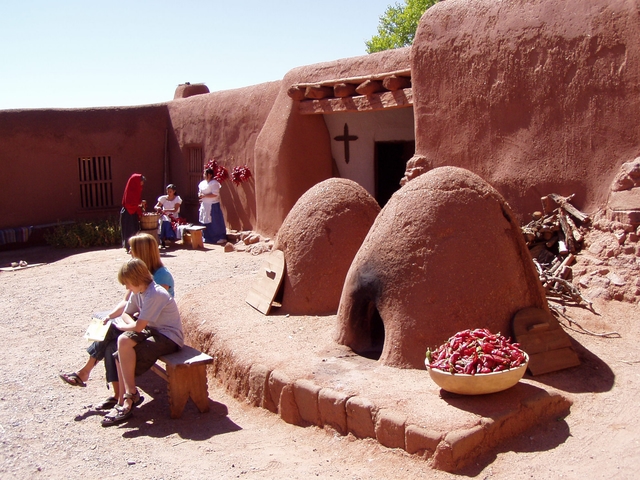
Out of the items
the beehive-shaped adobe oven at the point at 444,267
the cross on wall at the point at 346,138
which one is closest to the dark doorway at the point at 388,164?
the cross on wall at the point at 346,138

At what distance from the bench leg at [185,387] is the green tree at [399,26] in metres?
26.6

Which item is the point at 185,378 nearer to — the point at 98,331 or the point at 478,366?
the point at 98,331

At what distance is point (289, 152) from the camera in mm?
11578

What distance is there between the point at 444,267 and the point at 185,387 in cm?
223

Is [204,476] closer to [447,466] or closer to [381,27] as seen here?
[447,466]

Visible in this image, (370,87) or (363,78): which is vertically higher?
(363,78)

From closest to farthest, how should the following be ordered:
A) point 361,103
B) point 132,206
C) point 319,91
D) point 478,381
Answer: point 478,381 < point 361,103 < point 319,91 < point 132,206

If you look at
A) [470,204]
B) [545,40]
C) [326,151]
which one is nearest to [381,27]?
[326,151]

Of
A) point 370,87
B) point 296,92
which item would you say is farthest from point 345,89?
point 296,92

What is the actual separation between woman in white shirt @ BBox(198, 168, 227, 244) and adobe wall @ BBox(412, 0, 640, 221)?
618 centimetres

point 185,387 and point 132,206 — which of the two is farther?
point 132,206

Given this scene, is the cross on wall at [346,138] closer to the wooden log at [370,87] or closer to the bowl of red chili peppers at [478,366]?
the wooden log at [370,87]

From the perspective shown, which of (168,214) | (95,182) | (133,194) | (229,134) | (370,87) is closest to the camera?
(370,87)

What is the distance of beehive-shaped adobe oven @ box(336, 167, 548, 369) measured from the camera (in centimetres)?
483
